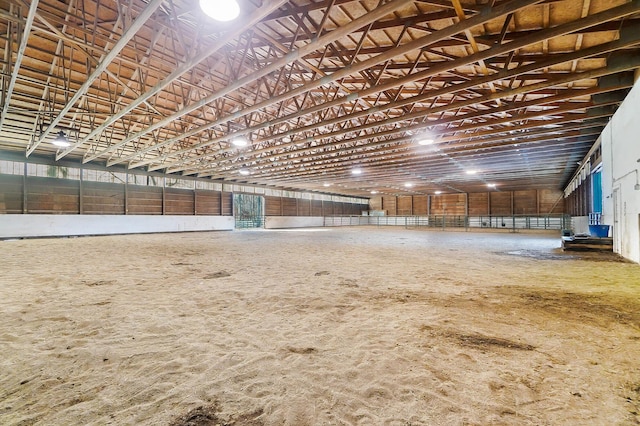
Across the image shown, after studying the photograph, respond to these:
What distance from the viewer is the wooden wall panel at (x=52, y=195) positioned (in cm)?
1568

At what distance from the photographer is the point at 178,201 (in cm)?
2183

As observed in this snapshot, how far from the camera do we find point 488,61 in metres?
6.67

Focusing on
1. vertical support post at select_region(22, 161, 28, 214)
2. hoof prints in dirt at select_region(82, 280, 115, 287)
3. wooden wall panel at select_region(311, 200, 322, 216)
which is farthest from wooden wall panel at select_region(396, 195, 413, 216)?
vertical support post at select_region(22, 161, 28, 214)

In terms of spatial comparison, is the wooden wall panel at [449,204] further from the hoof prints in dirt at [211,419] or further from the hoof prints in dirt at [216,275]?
the hoof prints in dirt at [211,419]

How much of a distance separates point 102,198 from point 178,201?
4.84 meters

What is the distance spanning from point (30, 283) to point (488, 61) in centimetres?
1096

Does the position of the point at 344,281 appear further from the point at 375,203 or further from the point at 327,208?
the point at 375,203

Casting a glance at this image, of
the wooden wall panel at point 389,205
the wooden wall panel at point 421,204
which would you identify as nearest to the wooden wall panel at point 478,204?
the wooden wall panel at point 421,204

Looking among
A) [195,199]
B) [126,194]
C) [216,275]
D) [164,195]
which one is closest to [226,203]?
[195,199]

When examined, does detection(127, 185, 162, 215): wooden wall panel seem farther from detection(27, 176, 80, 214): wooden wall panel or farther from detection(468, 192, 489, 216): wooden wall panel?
detection(468, 192, 489, 216): wooden wall panel

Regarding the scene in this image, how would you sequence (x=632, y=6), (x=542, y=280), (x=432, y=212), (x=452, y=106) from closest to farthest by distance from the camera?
1. (x=632, y=6)
2. (x=542, y=280)
3. (x=452, y=106)
4. (x=432, y=212)

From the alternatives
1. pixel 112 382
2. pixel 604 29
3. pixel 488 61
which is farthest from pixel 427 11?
pixel 112 382

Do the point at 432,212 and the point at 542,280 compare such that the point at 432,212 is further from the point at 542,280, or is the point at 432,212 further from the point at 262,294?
the point at 262,294

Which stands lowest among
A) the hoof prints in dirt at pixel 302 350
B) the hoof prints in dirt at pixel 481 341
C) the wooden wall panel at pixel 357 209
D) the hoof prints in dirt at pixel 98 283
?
the hoof prints in dirt at pixel 481 341
